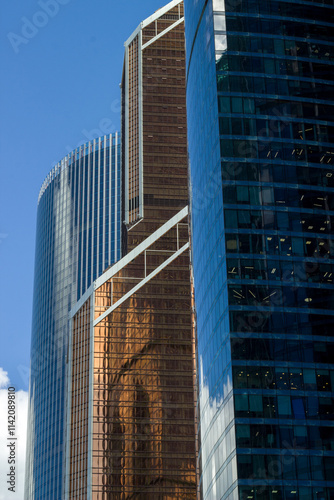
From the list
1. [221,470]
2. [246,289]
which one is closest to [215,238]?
[246,289]

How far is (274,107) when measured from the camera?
127m

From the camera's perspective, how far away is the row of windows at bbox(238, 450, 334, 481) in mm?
102625

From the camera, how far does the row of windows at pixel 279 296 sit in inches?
4444

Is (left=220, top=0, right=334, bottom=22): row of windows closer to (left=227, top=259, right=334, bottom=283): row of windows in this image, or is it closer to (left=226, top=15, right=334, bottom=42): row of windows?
(left=226, top=15, right=334, bottom=42): row of windows

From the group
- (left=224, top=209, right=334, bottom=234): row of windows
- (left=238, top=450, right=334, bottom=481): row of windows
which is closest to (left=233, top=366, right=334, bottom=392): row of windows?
(left=238, top=450, right=334, bottom=481): row of windows

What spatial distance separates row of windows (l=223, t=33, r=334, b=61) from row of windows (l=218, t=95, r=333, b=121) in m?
7.65

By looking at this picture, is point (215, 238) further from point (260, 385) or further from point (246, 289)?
point (260, 385)

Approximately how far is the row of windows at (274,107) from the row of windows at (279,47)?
7.65 metres

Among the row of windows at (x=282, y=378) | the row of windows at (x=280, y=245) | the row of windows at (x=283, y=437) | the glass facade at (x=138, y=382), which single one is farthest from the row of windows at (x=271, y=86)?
the glass facade at (x=138, y=382)

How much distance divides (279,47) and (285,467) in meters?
57.8

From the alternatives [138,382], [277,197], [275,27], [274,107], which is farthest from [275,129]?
[138,382]

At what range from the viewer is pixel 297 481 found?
335 feet

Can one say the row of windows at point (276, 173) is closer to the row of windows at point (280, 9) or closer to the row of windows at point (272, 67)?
the row of windows at point (272, 67)

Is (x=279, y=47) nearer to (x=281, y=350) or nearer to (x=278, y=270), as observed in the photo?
(x=278, y=270)
